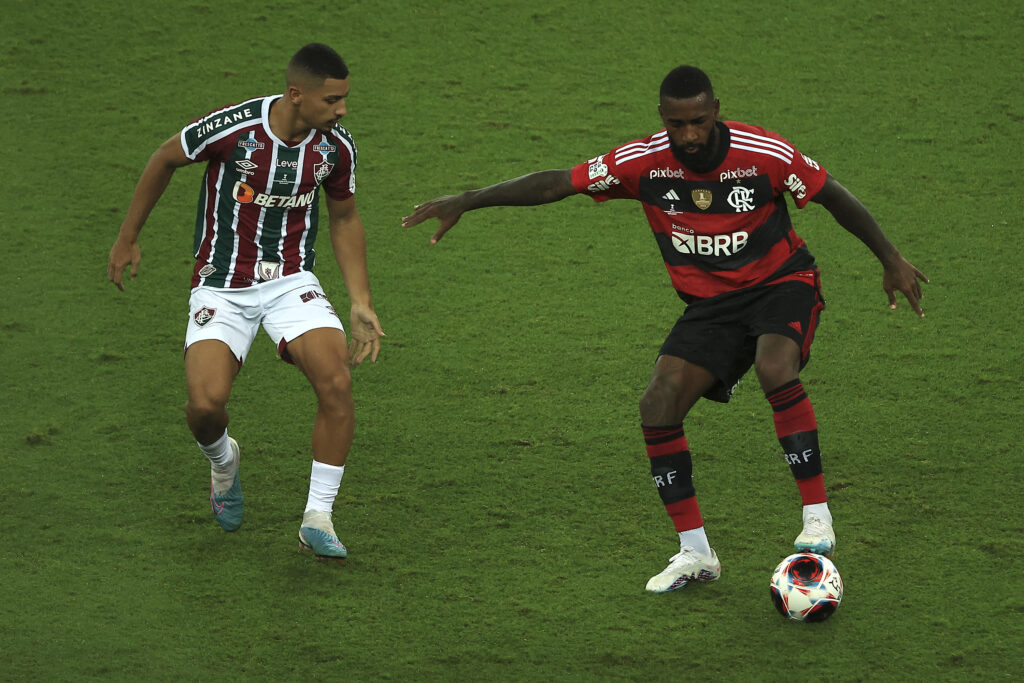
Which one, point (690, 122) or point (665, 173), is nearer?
point (690, 122)

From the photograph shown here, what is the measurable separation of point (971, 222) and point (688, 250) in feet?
10.9

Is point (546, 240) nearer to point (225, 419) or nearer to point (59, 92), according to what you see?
point (225, 419)

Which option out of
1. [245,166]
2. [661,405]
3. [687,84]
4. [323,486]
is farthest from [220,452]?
[687,84]

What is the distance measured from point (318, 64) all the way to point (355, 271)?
33.3 inches

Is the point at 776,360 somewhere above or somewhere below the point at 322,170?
below

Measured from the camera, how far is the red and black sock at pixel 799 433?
4.52 metres

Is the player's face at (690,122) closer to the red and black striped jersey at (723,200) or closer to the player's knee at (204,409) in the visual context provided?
the red and black striped jersey at (723,200)

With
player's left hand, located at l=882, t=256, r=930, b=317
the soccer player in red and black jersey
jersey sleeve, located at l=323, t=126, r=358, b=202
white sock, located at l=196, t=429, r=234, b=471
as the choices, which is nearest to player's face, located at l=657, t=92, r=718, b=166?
the soccer player in red and black jersey

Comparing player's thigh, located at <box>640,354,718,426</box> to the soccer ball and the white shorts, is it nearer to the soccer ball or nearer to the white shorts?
the soccer ball

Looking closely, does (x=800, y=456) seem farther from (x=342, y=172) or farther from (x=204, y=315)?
(x=204, y=315)

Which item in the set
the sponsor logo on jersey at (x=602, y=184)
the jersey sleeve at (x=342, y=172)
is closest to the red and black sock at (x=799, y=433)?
the sponsor logo on jersey at (x=602, y=184)

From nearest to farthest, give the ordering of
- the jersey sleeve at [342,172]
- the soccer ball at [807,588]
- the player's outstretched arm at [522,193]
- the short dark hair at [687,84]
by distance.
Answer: the soccer ball at [807,588]
the short dark hair at [687,84]
the player's outstretched arm at [522,193]
the jersey sleeve at [342,172]

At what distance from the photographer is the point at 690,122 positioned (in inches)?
178

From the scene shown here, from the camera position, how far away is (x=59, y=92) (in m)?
9.09
